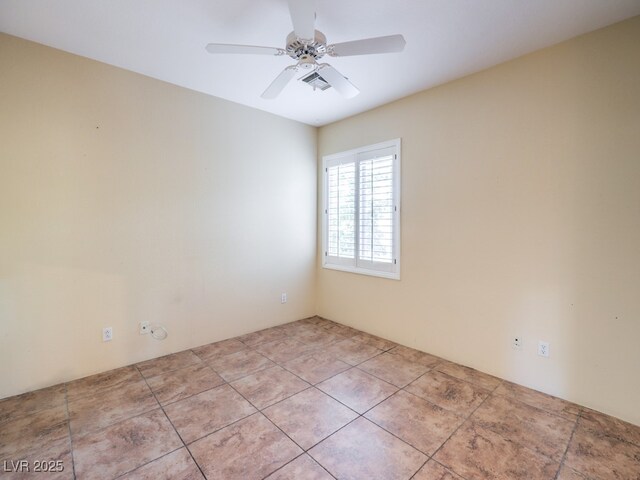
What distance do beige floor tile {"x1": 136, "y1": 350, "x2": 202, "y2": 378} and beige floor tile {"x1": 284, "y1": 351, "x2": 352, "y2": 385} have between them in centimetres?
95

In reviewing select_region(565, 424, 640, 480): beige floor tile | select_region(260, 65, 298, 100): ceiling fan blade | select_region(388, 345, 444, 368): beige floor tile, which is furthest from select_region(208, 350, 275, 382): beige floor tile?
select_region(260, 65, 298, 100): ceiling fan blade

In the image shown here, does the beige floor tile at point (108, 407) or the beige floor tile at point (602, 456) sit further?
the beige floor tile at point (108, 407)

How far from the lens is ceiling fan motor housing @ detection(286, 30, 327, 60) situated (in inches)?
71.2

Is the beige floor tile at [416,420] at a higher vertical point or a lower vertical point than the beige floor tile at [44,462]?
lower

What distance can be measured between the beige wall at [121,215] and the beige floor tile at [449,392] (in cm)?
200

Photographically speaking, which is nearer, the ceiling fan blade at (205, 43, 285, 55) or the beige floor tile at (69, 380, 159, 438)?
the ceiling fan blade at (205, 43, 285, 55)

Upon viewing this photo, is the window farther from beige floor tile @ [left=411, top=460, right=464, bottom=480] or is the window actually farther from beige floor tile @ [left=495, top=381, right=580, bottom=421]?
beige floor tile @ [left=411, top=460, right=464, bottom=480]

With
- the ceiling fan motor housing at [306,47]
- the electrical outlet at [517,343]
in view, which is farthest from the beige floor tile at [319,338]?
the ceiling fan motor housing at [306,47]

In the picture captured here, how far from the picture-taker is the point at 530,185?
2.37m

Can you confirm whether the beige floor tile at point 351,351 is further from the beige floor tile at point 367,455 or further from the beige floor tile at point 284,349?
the beige floor tile at point 367,455

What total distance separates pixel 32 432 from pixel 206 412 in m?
1.04

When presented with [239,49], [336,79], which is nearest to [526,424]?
[336,79]

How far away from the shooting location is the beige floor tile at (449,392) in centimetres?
217

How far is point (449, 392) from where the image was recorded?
92.4 inches
